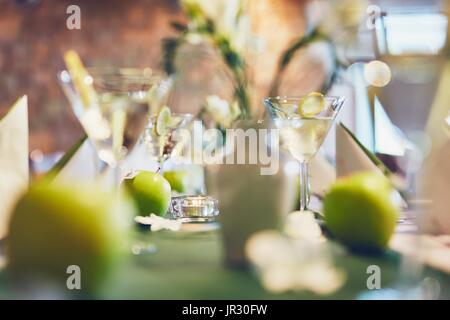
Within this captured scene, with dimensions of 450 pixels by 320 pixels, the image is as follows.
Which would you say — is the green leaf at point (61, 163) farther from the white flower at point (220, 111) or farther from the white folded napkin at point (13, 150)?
the white flower at point (220, 111)

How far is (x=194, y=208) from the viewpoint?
2.68ft

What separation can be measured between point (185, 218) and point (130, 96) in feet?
0.67

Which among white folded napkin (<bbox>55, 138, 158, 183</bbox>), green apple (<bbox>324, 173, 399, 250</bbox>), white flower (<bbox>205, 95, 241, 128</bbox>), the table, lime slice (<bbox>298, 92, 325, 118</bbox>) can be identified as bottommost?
the table

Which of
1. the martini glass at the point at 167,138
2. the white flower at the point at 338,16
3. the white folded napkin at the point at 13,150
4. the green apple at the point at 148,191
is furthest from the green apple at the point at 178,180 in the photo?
the white flower at the point at 338,16

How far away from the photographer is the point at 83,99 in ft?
2.40

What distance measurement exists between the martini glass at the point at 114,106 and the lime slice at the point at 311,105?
0.62 ft

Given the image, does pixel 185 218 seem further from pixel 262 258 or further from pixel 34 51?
pixel 34 51

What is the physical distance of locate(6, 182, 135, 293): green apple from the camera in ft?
1.55

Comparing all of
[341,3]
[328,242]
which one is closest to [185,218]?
[328,242]

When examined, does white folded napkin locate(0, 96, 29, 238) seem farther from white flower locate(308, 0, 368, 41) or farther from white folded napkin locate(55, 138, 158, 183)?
white flower locate(308, 0, 368, 41)

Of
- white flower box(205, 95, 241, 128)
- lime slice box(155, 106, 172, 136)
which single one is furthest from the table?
white flower box(205, 95, 241, 128)

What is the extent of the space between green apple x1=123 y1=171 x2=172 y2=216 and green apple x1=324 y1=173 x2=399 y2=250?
0.80 feet

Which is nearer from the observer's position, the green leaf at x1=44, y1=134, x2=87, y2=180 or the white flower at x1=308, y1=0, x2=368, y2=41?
the green leaf at x1=44, y1=134, x2=87, y2=180

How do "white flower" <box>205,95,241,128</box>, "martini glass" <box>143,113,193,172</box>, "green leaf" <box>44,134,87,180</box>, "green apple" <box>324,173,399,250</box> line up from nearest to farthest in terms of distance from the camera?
"green apple" <box>324,173,399,250</box> → "green leaf" <box>44,134,87,180</box> → "martini glass" <box>143,113,193,172</box> → "white flower" <box>205,95,241,128</box>
